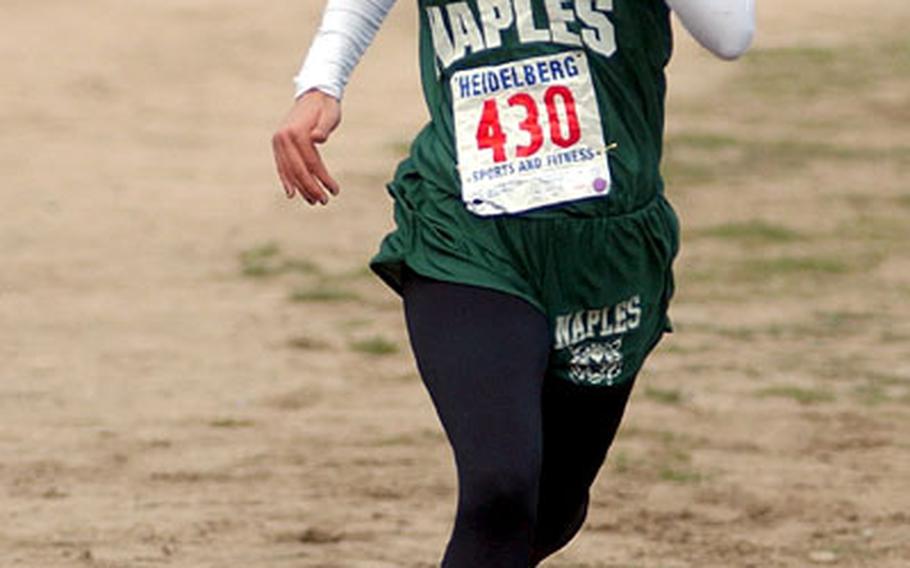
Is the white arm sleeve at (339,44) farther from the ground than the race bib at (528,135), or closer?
farther from the ground

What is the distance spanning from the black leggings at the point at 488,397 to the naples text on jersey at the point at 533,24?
42 cm

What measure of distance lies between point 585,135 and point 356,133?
32.7 feet

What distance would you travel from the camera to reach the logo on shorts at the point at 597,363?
4.11 meters

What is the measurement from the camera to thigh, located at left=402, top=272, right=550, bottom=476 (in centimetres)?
385

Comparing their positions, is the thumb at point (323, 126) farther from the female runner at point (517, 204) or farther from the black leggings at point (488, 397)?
the black leggings at point (488, 397)

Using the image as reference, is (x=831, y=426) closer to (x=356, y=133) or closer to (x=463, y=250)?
(x=463, y=250)

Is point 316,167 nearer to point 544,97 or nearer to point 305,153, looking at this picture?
point 305,153

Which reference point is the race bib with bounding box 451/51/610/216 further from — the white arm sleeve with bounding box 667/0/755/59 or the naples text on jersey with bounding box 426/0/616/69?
Result: the white arm sleeve with bounding box 667/0/755/59

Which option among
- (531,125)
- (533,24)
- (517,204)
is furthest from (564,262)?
(533,24)

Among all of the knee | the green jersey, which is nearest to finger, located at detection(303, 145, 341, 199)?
the green jersey

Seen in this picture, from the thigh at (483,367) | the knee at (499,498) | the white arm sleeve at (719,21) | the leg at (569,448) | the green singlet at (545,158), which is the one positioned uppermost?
the white arm sleeve at (719,21)

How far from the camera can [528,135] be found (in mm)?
4047

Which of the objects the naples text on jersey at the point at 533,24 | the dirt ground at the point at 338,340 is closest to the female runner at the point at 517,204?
the naples text on jersey at the point at 533,24

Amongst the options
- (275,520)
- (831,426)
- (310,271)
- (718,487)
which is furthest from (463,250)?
(310,271)
